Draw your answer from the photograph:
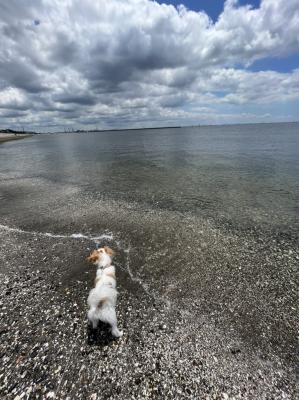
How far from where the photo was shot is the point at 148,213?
1466cm

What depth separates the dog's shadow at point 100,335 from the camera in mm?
5738

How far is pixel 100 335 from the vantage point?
5.90 metres

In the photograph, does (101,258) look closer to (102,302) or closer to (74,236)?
(102,302)

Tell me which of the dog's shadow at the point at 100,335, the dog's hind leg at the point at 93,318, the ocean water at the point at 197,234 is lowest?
the ocean water at the point at 197,234

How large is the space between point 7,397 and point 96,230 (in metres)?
8.01

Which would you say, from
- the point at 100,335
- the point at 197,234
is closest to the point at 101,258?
the point at 100,335

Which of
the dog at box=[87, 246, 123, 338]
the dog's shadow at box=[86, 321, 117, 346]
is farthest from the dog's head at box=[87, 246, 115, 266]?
the dog's shadow at box=[86, 321, 117, 346]

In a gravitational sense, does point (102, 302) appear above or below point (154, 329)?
above

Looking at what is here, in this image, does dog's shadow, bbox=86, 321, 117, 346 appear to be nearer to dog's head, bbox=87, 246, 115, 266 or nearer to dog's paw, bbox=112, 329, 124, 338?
dog's paw, bbox=112, 329, 124, 338

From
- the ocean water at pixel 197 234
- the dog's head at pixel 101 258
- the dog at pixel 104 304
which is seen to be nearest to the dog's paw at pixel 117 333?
the dog at pixel 104 304

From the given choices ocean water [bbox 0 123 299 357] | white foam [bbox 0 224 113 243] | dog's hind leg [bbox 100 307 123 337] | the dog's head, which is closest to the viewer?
dog's hind leg [bbox 100 307 123 337]

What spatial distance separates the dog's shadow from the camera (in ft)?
18.8

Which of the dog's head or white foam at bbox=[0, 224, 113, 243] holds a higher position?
the dog's head

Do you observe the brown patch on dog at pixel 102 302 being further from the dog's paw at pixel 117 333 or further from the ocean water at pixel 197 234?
the ocean water at pixel 197 234
